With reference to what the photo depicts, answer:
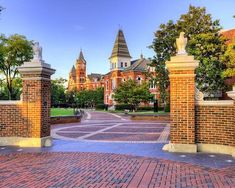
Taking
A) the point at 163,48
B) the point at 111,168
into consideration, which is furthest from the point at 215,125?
the point at 163,48

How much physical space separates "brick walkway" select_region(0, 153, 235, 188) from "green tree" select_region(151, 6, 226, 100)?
19.1m

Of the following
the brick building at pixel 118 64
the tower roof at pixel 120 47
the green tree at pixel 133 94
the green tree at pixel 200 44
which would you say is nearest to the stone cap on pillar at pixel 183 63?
the green tree at pixel 200 44

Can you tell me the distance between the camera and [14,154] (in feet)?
35.3

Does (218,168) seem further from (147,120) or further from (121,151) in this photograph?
(147,120)

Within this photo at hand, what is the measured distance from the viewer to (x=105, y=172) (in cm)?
802

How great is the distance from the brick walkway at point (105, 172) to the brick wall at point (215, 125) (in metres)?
2.09

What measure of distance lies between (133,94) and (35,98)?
1648 inches

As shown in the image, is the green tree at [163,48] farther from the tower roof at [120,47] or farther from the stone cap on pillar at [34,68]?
the tower roof at [120,47]

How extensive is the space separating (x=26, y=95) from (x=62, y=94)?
10011 cm

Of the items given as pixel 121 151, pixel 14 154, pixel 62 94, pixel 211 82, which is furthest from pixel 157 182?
pixel 62 94

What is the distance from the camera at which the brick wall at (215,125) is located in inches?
412

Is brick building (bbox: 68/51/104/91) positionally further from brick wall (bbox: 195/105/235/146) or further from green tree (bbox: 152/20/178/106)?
brick wall (bbox: 195/105/235/146)

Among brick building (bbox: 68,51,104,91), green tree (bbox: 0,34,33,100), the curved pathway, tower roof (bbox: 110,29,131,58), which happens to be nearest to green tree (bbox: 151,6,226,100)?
the curved pathway

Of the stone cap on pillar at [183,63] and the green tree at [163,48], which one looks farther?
the green tree at [163,48]
